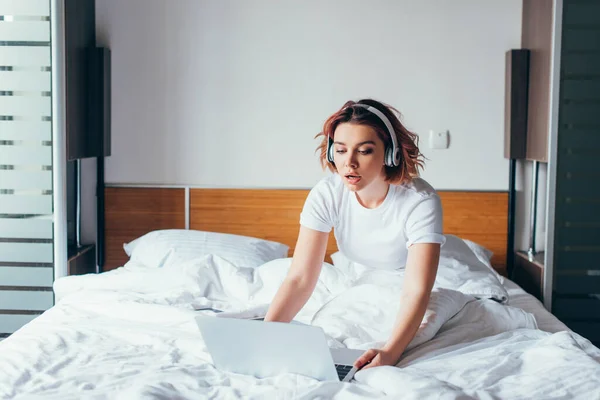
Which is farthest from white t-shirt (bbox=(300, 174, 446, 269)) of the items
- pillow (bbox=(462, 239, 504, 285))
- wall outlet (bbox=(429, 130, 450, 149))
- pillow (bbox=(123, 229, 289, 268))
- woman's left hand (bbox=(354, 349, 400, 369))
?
wall outlet (bbox=(429, 130, 450, 149))

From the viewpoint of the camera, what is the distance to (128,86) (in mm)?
3500

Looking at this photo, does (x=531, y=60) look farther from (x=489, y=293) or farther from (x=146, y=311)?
(x=146, y=311)

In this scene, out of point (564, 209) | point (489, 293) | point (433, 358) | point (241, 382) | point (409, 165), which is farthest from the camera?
point (564, 209)

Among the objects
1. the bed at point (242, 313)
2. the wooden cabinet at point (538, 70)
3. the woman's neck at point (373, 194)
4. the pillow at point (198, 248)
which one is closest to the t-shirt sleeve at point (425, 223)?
the woman's neck at point (373, 194)

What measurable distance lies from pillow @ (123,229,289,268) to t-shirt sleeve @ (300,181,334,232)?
103 centimetres

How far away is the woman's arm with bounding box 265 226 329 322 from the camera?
1959mm

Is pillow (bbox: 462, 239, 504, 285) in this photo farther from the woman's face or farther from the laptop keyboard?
the laptop keyboard

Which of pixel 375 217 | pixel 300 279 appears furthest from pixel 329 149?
pixel 300 279

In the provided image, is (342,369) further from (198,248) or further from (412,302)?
(198,248)

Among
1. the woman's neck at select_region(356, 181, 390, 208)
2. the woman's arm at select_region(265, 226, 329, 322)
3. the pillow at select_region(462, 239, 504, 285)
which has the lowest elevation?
the pillow at select_region(462, 239, 504, 285)

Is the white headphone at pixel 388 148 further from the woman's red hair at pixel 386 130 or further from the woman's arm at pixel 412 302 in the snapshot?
the woman's arm at pixel 412 302

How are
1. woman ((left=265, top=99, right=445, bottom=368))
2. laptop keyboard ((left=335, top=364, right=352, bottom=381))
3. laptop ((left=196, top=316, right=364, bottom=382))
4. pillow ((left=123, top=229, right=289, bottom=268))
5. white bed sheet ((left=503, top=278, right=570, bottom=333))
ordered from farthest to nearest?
pillow ((left=123, top=229, right=289, bottom=268)) < white bed sheet ((left=503, top=278, right=570, bottom=333)) < woman ((left=265, top=99, right=445, bottom=368)) < laptop keyboard ((left=335, top=364, right=352, bottom=381)) < laptop ((left=196, top=316, right=364, bottom=382))

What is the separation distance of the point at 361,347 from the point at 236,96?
72.8 inches

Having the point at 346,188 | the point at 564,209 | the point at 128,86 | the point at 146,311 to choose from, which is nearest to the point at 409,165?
the point at 346,188
